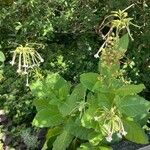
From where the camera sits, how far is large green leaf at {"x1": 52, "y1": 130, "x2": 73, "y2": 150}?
3.23 metres

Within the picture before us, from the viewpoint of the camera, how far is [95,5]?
449cm

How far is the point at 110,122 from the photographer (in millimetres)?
2740

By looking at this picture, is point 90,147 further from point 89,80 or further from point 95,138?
point 89,80

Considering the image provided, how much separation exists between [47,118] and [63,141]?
186mm

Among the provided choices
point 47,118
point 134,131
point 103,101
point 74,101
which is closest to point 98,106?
point 103,101

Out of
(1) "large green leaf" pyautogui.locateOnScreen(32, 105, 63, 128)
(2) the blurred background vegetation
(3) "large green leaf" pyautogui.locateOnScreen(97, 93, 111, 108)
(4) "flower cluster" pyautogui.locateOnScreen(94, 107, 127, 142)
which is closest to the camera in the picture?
(4) "flower cluster" pyautogui.locateOnScreen(94, 107, 127, 142)

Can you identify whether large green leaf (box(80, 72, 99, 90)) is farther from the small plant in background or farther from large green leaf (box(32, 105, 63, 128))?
large green leaf (box(32, 105, 63, 128))

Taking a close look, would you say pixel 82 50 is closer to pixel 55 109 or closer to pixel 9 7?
pixel 9 7

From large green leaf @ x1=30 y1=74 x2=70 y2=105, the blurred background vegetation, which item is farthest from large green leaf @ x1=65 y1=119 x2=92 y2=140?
the blurred background vegetation

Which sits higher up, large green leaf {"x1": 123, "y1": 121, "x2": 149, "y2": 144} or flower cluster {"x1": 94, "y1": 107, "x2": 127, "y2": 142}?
flower cluster {"x1": 94, "y1": 107, "x2": 127, "y2": 142}

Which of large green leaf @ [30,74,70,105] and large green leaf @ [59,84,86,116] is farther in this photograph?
large green leaf @ [30,74,70,105]

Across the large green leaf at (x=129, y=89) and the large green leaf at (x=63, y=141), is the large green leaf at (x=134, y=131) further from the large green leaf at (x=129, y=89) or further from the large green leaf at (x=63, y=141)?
the large green leaf at (x=63, y=141)

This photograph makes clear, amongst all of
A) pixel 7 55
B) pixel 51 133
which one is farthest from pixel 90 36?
pixel 51 133

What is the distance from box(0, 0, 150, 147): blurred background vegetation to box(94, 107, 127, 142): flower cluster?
3.76ft
